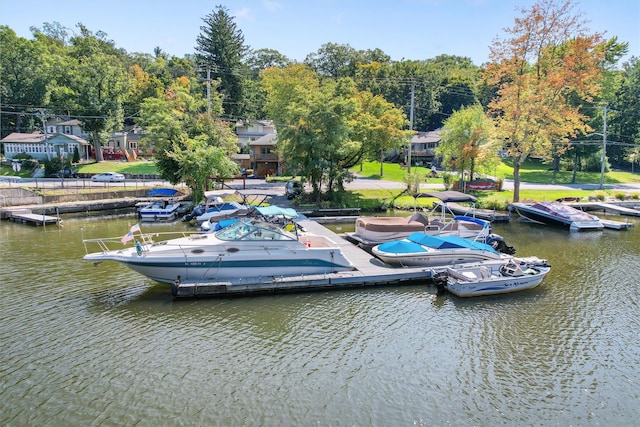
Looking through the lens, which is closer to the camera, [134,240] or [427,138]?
[134,240]

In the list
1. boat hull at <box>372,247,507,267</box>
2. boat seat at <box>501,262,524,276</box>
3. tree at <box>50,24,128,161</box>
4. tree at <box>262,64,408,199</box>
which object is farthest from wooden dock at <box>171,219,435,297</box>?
tree at <box>50,24,128,161</box>

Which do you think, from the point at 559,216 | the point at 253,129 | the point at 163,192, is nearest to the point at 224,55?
the point at 253,129

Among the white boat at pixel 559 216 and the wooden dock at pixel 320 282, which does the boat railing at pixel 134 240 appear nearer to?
the wooden dock at pixel 320 282

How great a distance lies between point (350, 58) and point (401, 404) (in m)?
95.7

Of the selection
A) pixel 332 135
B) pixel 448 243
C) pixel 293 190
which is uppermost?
pixel 332 135

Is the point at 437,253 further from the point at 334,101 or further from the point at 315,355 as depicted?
the point at 334,101

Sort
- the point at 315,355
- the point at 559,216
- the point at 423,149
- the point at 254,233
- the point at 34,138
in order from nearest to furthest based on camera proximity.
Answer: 1. the point at 315,355
2. the point at 254,233
3. the point at 559,216
4. the point at 34,138
5. the point at 423,149

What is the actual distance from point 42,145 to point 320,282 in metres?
62.6

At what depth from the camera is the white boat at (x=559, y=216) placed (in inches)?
1224

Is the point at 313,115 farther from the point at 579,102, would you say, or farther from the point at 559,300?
the point at 579,102

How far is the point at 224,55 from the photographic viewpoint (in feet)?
232

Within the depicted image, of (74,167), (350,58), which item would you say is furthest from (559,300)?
(350,58)

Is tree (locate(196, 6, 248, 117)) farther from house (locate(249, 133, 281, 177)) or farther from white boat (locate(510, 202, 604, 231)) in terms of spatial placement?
white boat (locate(510, 202, 604, 231))

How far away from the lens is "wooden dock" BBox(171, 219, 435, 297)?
16609 mm
